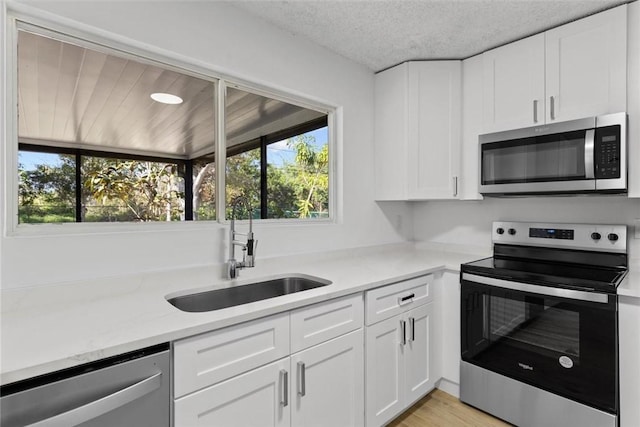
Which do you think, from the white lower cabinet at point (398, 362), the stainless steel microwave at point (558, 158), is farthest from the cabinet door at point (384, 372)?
the stainless steel microwave at point (558, 158)

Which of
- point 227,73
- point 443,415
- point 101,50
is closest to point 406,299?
point 443,415

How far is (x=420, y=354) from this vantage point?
6.52ft

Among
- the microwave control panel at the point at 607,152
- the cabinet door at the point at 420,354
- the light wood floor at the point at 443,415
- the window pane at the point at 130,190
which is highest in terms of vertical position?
the microwave control panel at the point at 607,152

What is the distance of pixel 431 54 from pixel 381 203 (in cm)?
115

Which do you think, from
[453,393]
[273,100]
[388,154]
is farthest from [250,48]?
[453,393]

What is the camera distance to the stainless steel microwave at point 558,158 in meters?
1.66

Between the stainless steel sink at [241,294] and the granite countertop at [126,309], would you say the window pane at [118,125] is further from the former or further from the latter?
the stainless steel sink at [241,294]

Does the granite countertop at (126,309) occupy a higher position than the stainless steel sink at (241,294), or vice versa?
the granite countertop at (126,309)

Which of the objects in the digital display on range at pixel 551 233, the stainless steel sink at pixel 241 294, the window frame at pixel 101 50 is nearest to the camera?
the window frame at pixel 101 50

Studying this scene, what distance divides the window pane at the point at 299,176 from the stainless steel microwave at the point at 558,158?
1082mm

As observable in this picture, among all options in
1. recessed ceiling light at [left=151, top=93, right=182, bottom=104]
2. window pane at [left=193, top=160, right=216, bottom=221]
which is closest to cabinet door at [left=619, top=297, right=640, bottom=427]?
window pane at [left=193, top=160, right=216, bottom=221]

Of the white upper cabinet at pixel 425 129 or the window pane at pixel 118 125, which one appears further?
the white upper cabinet at pixel 425 129

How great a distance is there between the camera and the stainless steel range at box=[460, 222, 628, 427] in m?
1.52

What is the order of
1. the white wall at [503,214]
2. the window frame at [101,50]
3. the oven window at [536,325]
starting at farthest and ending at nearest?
the white wall at [503,214], the oven window at [536,325], the window frame at [101,50]
